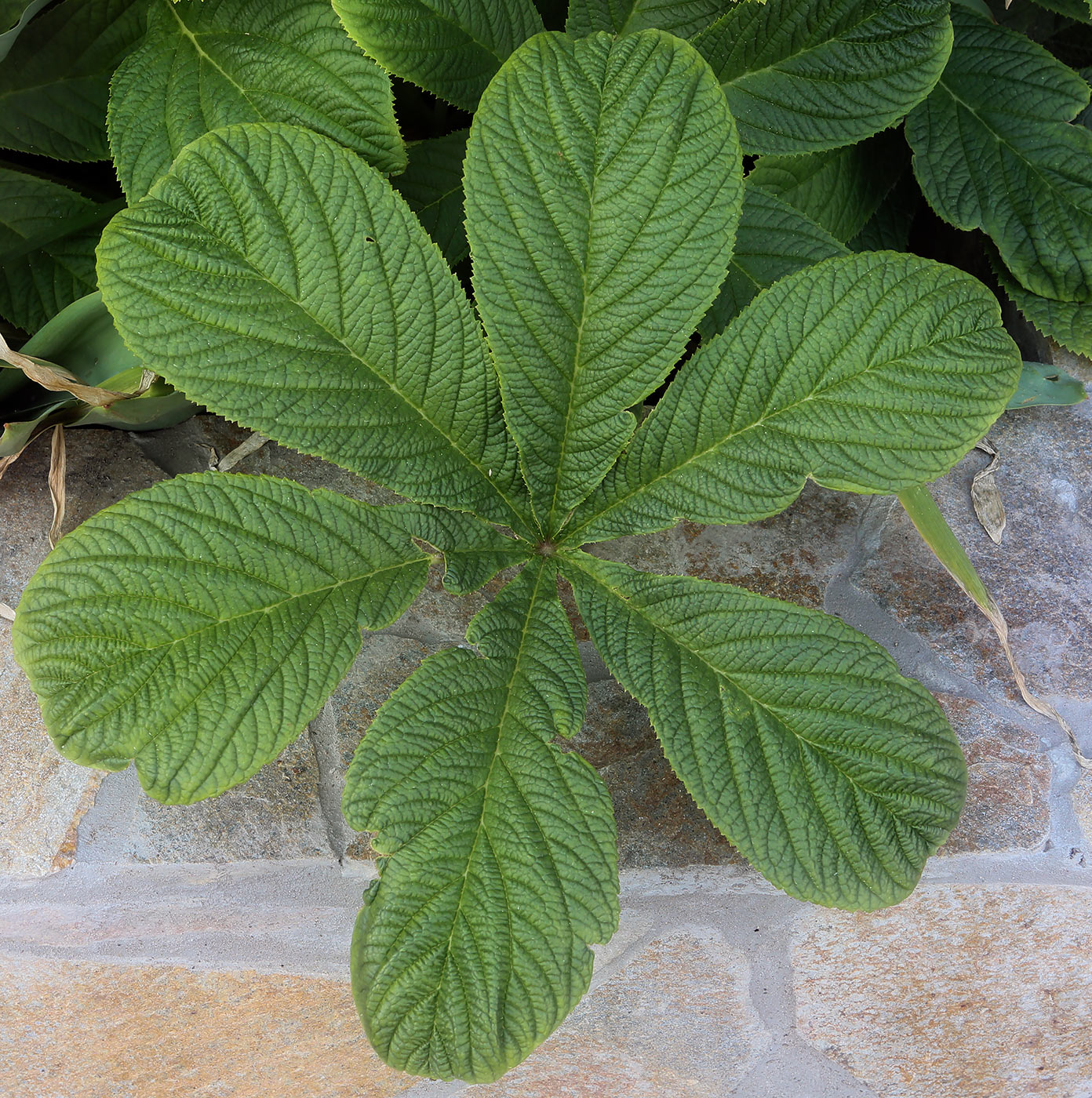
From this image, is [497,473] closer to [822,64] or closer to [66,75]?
[822,64]

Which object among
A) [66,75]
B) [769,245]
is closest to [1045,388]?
[769,245]

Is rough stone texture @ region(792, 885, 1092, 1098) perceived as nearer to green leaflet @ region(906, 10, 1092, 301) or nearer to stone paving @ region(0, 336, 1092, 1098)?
stone paving @ region(0, 336, 1092, 1098)

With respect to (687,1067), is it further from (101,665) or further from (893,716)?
(101,665)

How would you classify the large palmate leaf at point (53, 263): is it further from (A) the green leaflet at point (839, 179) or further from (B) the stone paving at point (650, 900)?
(A) the green leaflet at point (839, 179)

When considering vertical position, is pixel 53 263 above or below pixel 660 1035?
above

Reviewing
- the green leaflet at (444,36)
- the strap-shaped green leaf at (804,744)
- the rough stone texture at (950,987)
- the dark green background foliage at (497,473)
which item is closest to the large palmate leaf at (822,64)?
the dark green background foliage at (497,473)

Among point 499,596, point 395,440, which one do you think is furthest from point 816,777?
point 395,440
